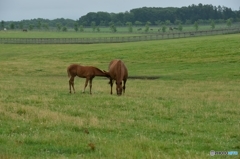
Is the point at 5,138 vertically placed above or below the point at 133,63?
above

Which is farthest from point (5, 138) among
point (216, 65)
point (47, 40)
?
point (47, 40)

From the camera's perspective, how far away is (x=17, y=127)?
402 inches

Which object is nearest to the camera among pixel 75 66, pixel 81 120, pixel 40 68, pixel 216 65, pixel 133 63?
pixel 81 120

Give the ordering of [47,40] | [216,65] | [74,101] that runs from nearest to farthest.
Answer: [74,101] < [216,65] < [47,40]

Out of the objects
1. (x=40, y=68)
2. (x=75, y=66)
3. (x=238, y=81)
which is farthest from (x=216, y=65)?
(x=75, y=66)

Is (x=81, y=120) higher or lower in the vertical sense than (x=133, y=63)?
higher

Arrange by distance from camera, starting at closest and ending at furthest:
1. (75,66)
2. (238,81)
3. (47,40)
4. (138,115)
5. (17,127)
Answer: (17,127) < (138,115) < (75,66) < (238,81) < (47,40)

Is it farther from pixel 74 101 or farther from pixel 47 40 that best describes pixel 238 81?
pixel 47 40

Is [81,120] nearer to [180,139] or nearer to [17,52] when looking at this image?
[180,139]

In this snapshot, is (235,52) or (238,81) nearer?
(238,81)

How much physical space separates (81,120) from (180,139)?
3.11 m

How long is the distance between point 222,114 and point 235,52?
126 feet

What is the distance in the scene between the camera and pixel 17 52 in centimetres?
6988

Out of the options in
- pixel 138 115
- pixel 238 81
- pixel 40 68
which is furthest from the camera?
pixel 40 68
